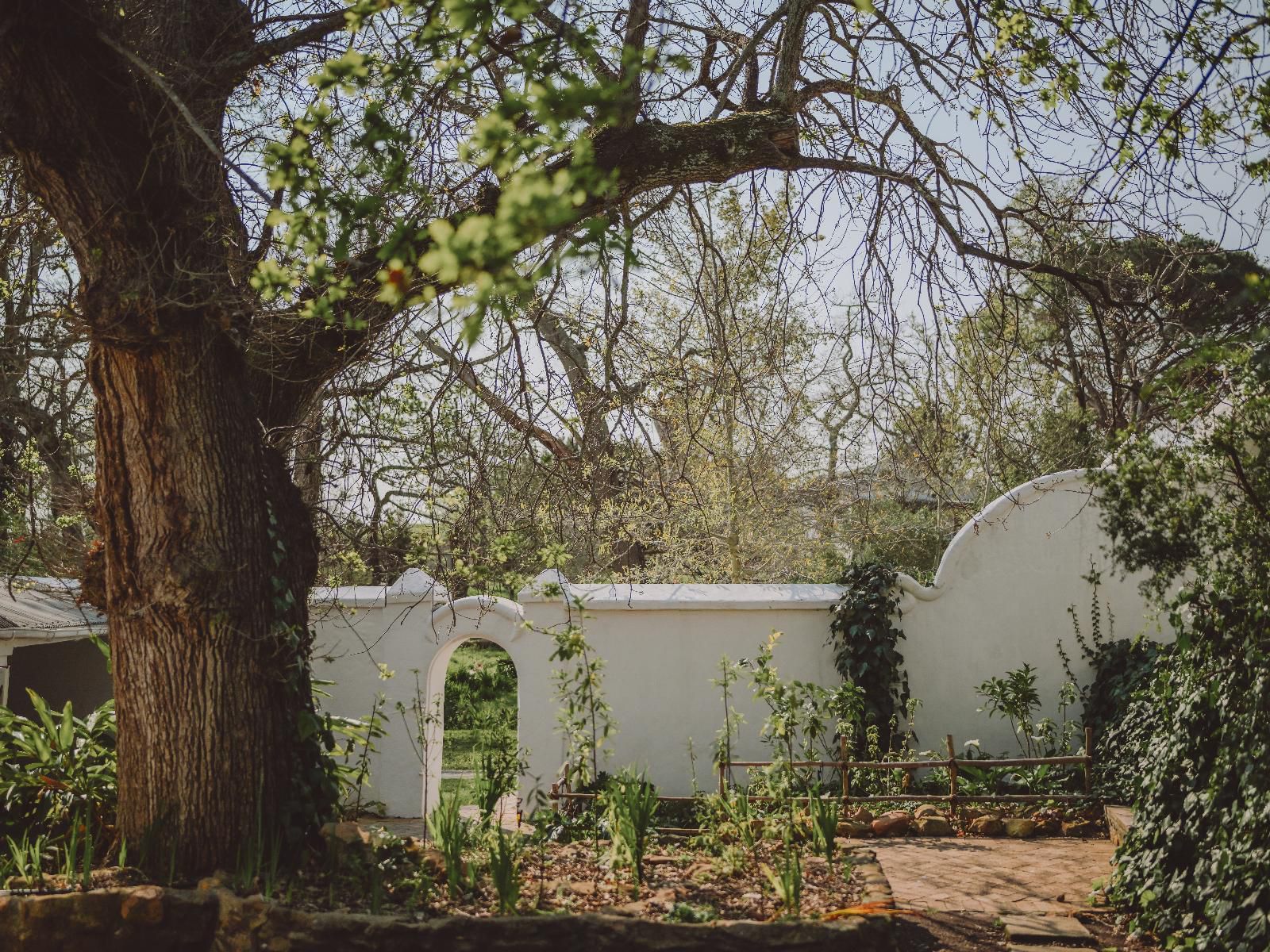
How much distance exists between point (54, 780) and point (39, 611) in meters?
4.99

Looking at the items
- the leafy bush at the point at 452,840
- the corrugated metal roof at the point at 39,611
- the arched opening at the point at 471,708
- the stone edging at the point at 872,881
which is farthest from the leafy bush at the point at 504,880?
the arched opening at the point at 471,708

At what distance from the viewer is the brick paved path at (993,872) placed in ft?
19.2

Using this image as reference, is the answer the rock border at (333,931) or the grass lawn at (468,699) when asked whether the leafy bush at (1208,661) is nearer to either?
the rock border at (333,931)

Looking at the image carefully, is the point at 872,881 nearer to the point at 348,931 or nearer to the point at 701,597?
the point at 348,931

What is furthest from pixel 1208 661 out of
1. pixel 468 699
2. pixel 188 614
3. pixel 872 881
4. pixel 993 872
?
pixel 468 699

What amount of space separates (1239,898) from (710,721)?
573 centimetres

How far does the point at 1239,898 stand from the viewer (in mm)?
4367

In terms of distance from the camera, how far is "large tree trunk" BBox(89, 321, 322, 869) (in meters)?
4.54

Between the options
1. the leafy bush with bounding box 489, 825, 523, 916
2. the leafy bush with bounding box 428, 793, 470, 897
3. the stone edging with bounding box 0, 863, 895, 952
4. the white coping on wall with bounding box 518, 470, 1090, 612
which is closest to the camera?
the stone edging with bounding box 0, 863, 895, 952

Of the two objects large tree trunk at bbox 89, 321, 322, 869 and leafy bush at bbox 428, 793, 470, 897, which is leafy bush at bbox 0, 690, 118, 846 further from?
leafy bush at bbox 428, 793, 470, 897

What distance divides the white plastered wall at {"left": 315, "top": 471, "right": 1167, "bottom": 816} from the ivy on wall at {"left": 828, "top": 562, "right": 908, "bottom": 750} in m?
0.15

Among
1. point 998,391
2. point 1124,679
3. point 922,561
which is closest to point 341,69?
point 998,391

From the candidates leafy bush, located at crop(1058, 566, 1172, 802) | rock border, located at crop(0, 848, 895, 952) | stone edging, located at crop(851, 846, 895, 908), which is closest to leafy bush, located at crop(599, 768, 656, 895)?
rock border, located at crop(0, 848, 895, 952)

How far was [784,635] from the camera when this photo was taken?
9.98 meters
